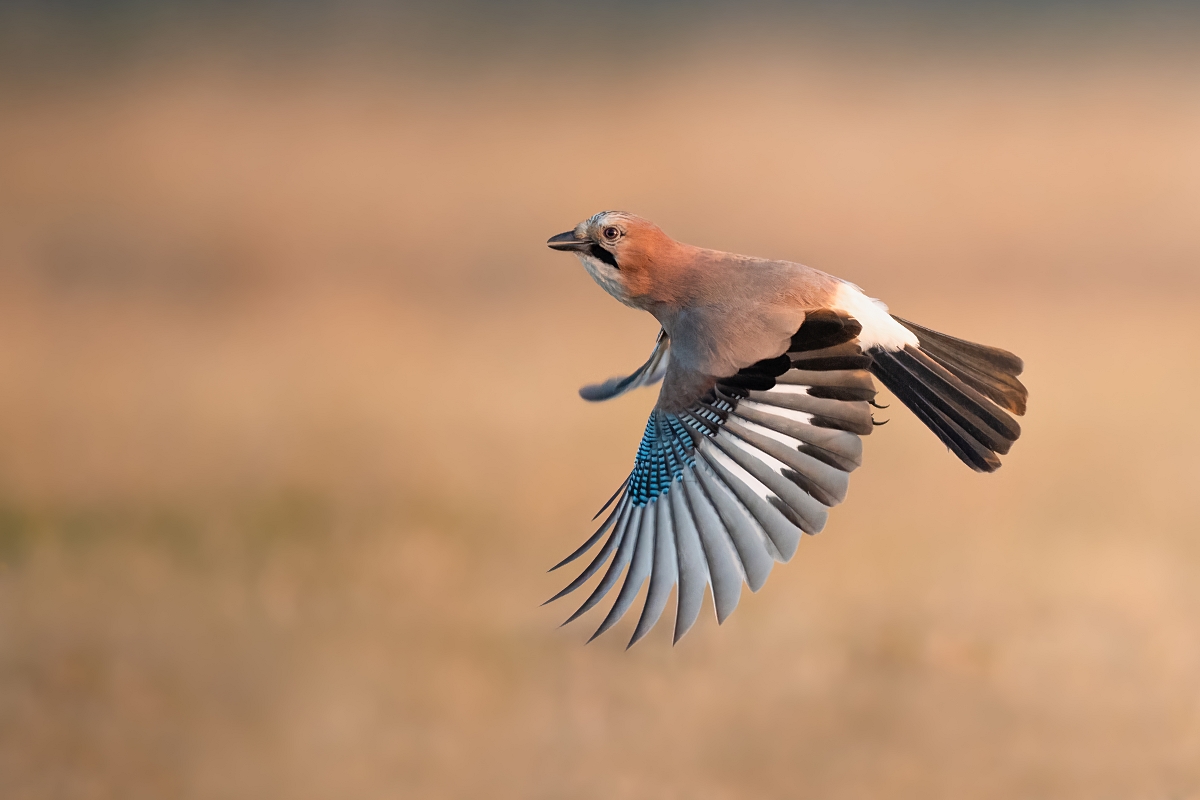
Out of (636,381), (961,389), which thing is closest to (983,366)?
(961,389)

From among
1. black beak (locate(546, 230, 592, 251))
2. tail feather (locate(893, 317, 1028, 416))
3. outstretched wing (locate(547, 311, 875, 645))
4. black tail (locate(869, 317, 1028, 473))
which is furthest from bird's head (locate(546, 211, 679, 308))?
tail feather (locate(893, 317, 1028, 416))

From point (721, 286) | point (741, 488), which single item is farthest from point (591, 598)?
point (721, 286)

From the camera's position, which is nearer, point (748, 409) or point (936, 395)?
point (748, 409)

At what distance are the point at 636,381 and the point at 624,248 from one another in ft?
1.70

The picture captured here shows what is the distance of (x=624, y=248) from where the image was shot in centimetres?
238

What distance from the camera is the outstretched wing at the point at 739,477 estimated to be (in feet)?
6.97

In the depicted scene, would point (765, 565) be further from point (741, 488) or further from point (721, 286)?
point (721, 286)

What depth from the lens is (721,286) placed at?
2.37 meters

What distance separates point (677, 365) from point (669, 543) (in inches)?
13.8

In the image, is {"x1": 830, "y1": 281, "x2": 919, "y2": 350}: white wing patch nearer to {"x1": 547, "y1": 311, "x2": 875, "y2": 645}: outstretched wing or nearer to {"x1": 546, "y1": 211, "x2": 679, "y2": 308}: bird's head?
{"x1": 547, "y1": 311, "x2": 875, "y2": 645}: outstretched wing

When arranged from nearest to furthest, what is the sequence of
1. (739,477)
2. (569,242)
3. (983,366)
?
1. (739,477)
2. (569,242)
3. (983,366)

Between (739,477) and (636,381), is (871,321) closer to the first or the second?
(739,477)

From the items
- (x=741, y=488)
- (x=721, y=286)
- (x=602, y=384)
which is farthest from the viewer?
(x=602, y=384)

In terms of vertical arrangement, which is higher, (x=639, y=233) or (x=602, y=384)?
(x=639, y=233)
